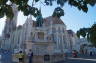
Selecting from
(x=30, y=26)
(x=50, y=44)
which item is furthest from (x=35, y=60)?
(x=30, y=26)

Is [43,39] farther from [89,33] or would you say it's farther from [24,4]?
[89,33]

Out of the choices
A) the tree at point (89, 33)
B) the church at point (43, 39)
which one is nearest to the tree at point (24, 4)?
the tree at point (89, 33)

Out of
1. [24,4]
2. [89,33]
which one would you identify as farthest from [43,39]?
[89,33]

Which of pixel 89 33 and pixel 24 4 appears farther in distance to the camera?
pixel 24 4

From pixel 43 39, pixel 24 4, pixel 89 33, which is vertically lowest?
pixel 89 33

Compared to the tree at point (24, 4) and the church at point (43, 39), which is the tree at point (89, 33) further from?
the church at point (43, 39)

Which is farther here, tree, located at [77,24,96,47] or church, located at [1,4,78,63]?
church, located at [1,4,78,63]

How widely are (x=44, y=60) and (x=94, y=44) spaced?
19.6 meters

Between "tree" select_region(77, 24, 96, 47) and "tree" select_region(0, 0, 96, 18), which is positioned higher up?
"tree" select_region(0, 0, 96, 18)

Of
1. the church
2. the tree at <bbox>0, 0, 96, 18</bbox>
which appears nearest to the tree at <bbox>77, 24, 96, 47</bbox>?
the tree at <bbox>0, 0, 96, 18</bbox>

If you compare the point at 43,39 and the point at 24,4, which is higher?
the point at 43,39

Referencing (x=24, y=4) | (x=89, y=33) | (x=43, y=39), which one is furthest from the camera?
(x=43, y=39)

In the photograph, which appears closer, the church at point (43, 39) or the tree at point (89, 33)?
the tree at point (89, 33)

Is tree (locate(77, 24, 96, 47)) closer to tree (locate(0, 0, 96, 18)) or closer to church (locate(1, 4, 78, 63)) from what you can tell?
tree (locate(0, 0, 96, 18))
